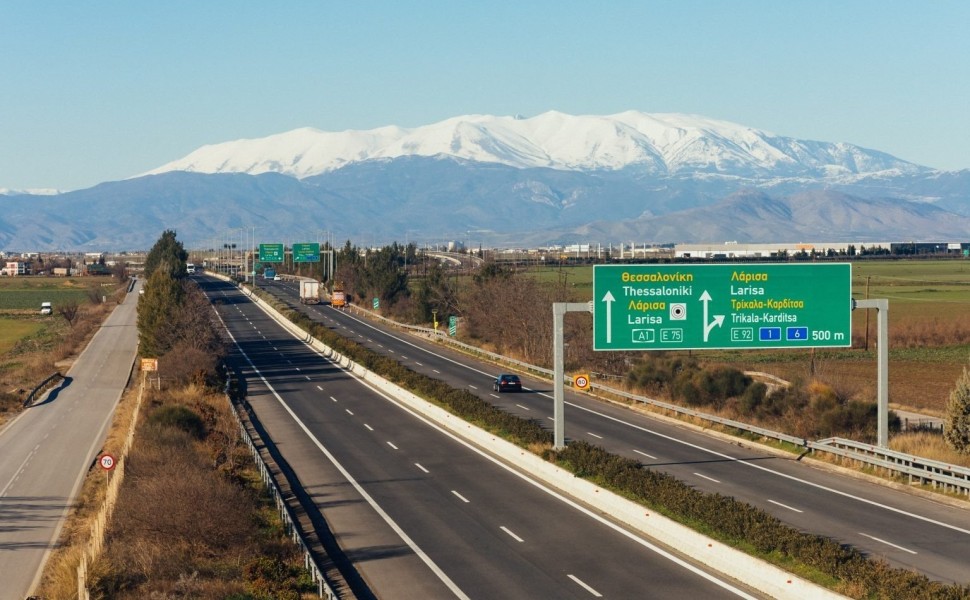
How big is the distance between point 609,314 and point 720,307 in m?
3.56

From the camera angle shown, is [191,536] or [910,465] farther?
[910,465]

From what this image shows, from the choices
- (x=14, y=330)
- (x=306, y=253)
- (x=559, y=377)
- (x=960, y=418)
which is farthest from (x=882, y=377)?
(x=306, y=253)

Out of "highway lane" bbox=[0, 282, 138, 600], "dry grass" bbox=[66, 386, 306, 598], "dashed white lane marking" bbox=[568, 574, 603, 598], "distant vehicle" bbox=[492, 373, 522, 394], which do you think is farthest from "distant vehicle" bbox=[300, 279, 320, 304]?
"dashed white lane marking" bbox=[568, 574, 603, 598]

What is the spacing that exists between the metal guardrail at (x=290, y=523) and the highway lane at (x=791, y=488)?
11847 millimetres

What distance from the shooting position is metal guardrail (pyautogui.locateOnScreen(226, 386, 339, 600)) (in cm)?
2383

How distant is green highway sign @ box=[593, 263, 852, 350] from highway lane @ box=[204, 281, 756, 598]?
20.5ft

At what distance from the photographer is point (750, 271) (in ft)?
128

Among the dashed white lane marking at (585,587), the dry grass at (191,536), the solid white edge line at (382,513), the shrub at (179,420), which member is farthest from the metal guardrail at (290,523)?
the dashed white lane marking at (585,587)

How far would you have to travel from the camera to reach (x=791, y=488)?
3519 centimetres

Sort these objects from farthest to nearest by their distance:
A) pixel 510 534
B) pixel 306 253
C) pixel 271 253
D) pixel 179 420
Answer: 1. pixel 271 253
2. pixel 306 253
3. pixel 179 420
4. pixel 510 534

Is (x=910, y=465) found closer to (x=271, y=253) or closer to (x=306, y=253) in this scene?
(x=306, y=253)

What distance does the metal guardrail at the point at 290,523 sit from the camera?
23.8 m

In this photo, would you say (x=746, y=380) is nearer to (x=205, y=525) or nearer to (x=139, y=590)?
(x=205, y=525)

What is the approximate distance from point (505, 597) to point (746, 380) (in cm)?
3255
